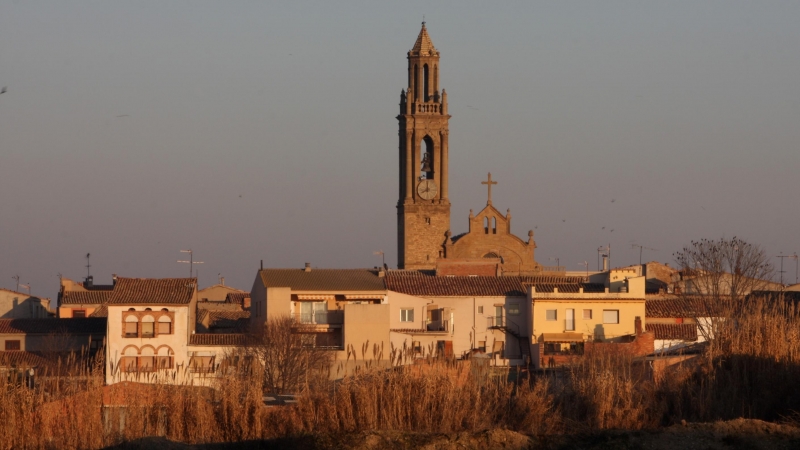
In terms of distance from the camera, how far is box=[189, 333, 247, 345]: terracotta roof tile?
47750 millimetres

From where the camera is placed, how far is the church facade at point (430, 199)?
73125 mm

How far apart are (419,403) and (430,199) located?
171 ft

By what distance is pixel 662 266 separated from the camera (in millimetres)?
68188

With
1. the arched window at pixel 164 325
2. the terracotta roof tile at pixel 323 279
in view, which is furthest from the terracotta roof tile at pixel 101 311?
the arched window at pixel 164 325

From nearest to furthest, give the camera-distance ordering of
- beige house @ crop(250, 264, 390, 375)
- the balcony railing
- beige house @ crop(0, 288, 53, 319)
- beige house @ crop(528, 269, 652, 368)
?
beige house @ crop(250, 264, 390, 375) < the balcony railing < beige house @ crop(528, 269, 652, 368) < beige house @ crop(0, 288, 53, 319)

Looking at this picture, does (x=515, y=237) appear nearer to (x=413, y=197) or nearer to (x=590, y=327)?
(x=413, y=197)

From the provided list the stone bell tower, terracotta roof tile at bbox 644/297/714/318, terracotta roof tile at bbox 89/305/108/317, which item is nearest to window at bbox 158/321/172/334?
terracotta roof tile at bbox 89/305/108/317

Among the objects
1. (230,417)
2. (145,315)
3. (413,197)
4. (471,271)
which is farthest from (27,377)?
(413,197)

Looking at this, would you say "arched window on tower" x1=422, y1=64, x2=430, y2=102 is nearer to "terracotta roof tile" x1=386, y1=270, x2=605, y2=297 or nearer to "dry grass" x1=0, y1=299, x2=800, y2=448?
"terracotta roof tile" x1=386, y1=270, x2=605, y2=297

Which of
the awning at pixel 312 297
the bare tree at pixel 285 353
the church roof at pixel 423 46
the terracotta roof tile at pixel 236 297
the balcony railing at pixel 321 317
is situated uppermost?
the church roof at pixel 423 46

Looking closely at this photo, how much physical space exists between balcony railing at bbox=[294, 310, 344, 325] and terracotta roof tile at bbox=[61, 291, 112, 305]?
16716 millimetres

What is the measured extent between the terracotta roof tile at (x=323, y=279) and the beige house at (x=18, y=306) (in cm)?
1538

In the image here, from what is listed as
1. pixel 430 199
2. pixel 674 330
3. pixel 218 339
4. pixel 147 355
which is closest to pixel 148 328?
pixel 147 355

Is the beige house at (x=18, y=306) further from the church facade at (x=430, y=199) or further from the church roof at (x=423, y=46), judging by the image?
the church roof at (x=423, y=46)
